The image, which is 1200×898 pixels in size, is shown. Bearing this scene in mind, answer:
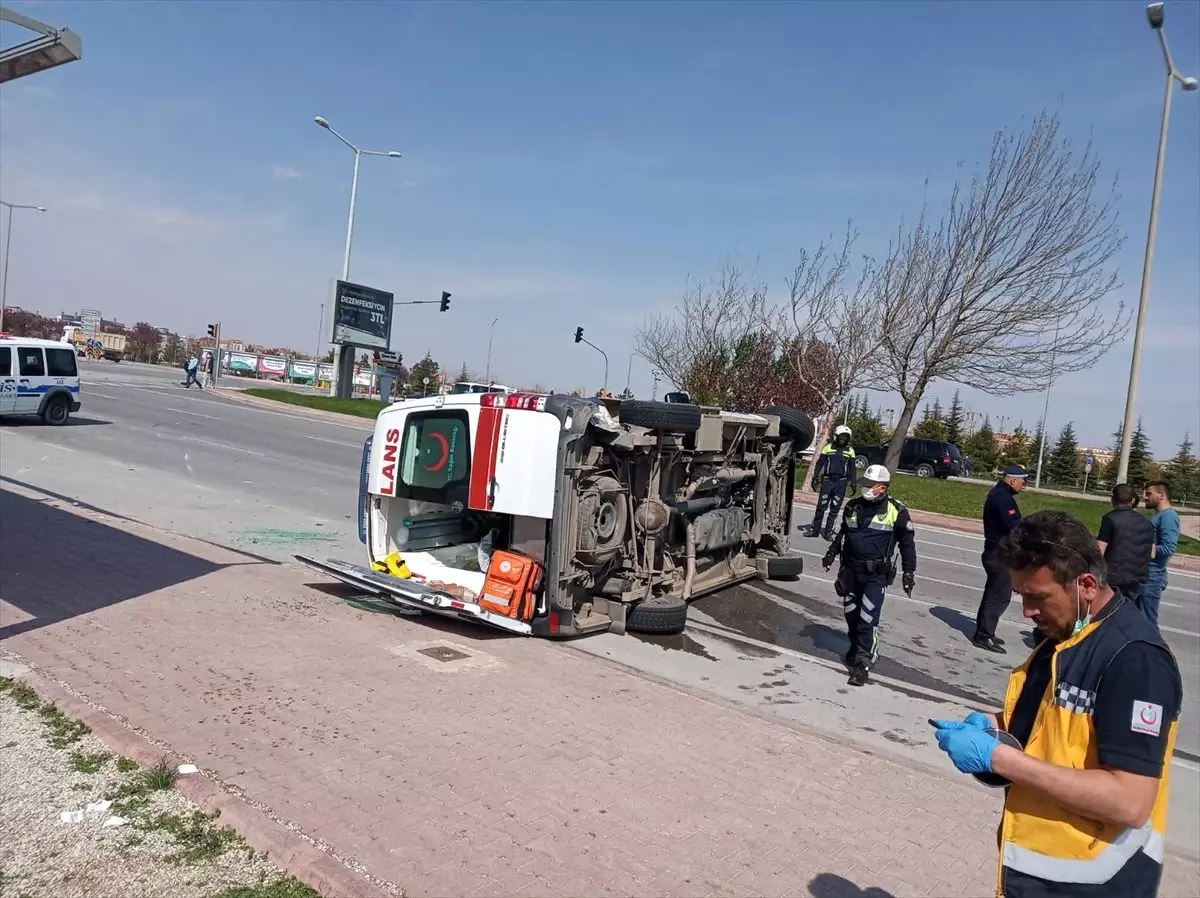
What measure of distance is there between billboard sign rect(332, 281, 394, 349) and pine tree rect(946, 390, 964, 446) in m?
40.9

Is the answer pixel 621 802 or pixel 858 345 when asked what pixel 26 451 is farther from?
pixel 858 345

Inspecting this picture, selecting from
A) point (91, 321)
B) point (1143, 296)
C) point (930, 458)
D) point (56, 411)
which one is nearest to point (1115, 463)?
point (930, 458)

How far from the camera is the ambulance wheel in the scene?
20.1 m

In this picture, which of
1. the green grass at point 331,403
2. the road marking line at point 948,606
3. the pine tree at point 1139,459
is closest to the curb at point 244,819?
the road marking line at point 948,606

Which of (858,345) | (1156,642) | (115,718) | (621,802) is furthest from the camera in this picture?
(858,345)

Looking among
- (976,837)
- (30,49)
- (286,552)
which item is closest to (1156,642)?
(976,837)

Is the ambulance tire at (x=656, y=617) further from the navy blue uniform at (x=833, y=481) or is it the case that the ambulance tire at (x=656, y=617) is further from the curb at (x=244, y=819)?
the navy blue uniform at (x=833, y=481)

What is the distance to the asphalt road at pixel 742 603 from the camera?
6.43 m

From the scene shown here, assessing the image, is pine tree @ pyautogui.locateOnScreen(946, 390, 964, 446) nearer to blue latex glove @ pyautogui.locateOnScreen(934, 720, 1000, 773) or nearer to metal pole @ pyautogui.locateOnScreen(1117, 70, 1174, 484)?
metal pole @ pyautogui.locateOnScreen(1117, 70, 1174, 484)

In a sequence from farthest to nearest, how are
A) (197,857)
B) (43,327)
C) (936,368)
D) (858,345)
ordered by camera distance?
(43,327) → (858,345) → (936,368) → (197,857)

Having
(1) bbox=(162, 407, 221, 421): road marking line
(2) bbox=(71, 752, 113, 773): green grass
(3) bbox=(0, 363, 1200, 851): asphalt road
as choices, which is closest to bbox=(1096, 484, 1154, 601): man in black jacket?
(3) bbox=(0, 363, 1200, 851): asphalt road

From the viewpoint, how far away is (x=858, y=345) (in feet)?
74.0

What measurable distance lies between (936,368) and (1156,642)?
19744 mm

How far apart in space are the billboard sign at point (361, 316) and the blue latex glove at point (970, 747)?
1451 inches
